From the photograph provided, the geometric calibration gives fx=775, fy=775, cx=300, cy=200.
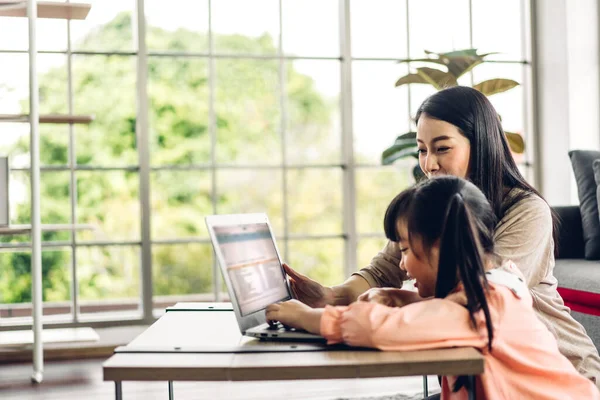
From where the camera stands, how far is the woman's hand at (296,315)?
55.4 inches

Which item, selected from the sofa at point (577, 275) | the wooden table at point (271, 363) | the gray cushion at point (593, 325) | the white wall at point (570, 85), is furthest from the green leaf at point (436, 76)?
the wooden table at point (271, 363)

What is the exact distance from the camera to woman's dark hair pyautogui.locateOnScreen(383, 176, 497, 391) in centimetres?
127

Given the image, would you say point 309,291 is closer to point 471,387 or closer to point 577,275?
point 471,387

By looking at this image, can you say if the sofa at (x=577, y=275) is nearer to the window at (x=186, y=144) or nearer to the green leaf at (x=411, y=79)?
the green leaf at (x=411, y=79)

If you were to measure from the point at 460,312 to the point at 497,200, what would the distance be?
0.55 metres

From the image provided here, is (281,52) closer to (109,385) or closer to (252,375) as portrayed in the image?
(109,385)

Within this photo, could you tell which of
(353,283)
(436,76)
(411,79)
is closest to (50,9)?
(411,79)

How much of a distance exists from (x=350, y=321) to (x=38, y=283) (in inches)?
102

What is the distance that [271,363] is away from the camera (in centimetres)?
123

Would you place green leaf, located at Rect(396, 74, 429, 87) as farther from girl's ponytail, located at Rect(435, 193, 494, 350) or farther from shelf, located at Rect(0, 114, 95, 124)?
girl's ponytail, located at Rect(435, 193, 494, 350)

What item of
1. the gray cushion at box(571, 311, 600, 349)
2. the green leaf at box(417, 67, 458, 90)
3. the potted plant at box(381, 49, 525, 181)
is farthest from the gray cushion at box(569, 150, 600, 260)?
the green leaf at box(417, 67, 458, 90)

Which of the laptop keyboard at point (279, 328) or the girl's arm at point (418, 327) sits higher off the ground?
the girl's arm at point (418, 327)

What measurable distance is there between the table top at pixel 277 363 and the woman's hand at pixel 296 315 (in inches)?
2.1

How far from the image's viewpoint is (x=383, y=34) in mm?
7875
